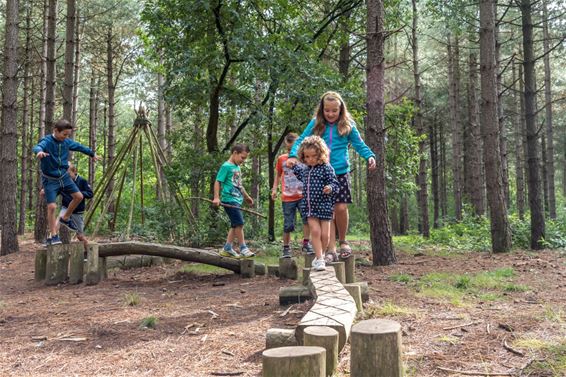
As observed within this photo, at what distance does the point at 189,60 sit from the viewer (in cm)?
964

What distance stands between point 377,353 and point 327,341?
0.33 meters

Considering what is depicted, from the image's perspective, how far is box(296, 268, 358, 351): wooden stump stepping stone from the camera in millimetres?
3158

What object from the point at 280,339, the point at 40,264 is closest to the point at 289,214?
the point at 280,339

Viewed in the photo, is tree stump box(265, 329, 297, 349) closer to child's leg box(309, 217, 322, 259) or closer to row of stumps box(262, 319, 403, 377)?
row of stumps box(262, 319, 403, 377)

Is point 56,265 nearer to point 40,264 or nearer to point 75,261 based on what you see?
point 75,261

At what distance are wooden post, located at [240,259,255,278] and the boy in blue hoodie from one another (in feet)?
8.78

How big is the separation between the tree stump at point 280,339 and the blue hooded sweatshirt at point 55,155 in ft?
16.5

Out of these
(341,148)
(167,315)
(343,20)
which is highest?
(343,20)

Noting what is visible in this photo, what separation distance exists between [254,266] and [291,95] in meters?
4.19

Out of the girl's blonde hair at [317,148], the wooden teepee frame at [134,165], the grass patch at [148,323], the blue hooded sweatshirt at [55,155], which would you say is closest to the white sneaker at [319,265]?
the girl's blonde hair at [317,148]

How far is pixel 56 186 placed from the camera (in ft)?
23.4

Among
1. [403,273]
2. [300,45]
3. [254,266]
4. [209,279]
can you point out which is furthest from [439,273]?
[300,45]

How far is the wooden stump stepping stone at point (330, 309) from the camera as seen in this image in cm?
316

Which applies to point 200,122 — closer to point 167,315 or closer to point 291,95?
point 291,95
